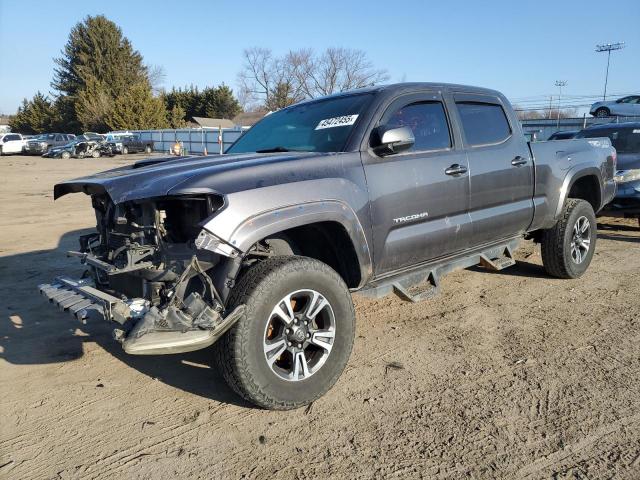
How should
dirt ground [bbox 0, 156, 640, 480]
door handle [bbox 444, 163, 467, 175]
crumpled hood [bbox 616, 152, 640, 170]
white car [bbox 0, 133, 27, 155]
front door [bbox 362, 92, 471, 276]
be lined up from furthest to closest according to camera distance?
white car [bbox 0, 133, 27, 155]
crumpled hood [bbox 616, 152, 640, 170]
door handle [bbox 444, 163, 467, 175]
front door [bbox 362, 92, 471, 276]
dirt ground [bbox 0, 156, 640, 480]

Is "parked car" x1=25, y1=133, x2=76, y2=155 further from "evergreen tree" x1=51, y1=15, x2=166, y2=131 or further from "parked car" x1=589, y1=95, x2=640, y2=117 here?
"parked car" x1=589, y1=95, x2=640, y2=117

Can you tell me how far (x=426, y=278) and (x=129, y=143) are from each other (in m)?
40.0

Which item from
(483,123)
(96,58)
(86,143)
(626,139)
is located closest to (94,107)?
(96,58)

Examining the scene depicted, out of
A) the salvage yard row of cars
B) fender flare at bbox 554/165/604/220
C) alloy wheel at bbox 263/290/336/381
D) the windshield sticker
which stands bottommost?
alloy wheel at bbox 263/290/336/381

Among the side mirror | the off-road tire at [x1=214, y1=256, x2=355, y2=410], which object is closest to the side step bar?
the off-road tire at [x1=214, y1=256, x2=355, y2=410]

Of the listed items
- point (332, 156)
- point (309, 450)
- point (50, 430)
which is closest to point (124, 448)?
point (50, 430)

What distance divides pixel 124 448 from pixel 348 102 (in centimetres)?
284

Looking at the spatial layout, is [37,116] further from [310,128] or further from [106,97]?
[310,128]

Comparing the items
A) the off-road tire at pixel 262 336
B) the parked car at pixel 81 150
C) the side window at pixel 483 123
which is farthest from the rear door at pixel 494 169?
the parked car at pixel 81 150

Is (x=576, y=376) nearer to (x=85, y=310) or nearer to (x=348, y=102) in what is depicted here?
(x=348, y=102)

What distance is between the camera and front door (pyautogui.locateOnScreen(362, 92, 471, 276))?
3.60 metres

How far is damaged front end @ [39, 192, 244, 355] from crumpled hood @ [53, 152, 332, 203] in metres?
0.09

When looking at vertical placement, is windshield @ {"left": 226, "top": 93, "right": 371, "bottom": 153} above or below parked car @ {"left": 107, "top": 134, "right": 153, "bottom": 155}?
below

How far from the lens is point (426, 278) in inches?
164
